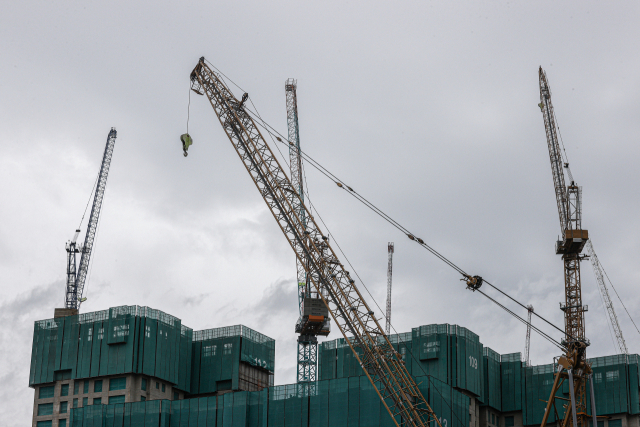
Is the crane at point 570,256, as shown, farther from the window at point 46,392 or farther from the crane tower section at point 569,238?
the window at point 46,392

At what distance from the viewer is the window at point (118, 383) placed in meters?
179

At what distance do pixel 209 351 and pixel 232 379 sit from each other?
9.86 meters

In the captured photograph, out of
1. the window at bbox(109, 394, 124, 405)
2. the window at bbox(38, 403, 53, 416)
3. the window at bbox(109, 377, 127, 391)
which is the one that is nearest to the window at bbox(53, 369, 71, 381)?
the window at bbox(38, 403, 53, 416)

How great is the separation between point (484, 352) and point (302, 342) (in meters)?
41.1

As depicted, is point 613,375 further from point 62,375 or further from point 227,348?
point 62,375

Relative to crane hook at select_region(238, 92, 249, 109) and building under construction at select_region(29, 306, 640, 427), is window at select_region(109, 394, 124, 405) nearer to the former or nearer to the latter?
building under construction at select_region(29, 306, 640, 427)

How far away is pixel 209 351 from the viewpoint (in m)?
196

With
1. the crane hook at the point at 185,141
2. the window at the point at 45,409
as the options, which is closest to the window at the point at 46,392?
the window at the point at 45,409

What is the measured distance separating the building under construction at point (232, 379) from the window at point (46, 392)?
22 centimetres

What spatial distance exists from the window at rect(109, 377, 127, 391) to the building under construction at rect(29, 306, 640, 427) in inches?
8.2

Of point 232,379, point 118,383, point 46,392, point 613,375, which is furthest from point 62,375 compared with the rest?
point 613,375

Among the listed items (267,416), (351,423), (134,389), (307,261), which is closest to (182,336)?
(134,389)

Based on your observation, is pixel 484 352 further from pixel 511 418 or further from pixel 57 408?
pixel 57 408

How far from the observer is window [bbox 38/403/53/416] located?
18384 cm
